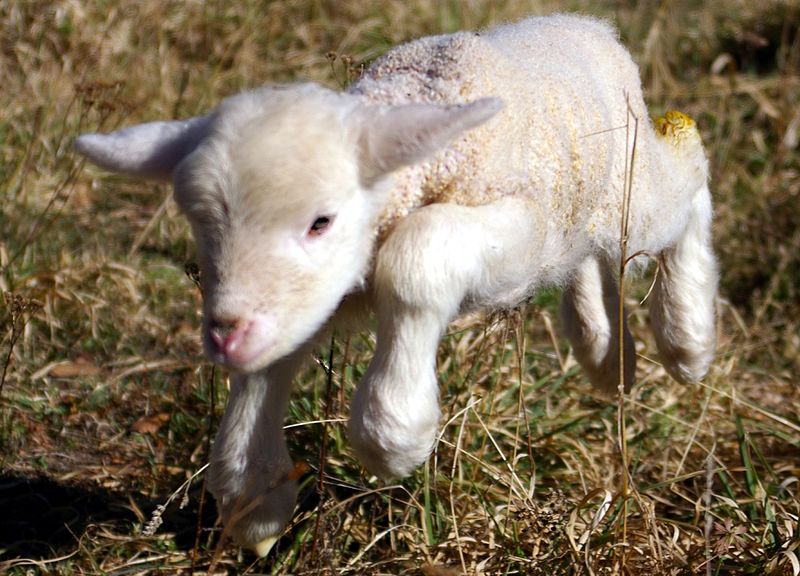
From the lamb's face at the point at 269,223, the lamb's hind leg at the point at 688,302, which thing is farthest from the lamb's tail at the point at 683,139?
the lamb's face at the point at 269,223

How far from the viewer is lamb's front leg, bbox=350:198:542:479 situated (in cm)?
239

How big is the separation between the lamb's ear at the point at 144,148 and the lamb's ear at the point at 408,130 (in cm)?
39

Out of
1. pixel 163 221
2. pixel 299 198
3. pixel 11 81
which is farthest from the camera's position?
pixel 11 81

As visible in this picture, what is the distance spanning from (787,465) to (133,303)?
269 centimetres

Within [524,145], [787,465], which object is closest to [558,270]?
[524,145]

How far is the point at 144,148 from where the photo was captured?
8.17 feet

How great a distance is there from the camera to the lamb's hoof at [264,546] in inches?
121

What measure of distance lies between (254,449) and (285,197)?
0.93 m

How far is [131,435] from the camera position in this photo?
12.9ft

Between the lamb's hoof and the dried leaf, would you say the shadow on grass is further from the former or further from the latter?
the dried leaf

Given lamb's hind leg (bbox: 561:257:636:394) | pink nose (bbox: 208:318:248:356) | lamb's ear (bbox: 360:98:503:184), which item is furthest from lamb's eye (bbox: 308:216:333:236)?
lamb's hind leg (bbox: 561:257:636:394)

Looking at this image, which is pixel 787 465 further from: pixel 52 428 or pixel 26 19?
pixel 26 19

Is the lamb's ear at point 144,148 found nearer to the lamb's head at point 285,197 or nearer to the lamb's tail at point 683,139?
the lamb's head at point 285,197

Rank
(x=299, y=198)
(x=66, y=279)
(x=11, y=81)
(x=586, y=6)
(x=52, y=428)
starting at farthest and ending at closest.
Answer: (x=586, y=6) → (x=11, y=81) → (x=66, y=279) → (x=52, y=428) → (x=299, y=198)
